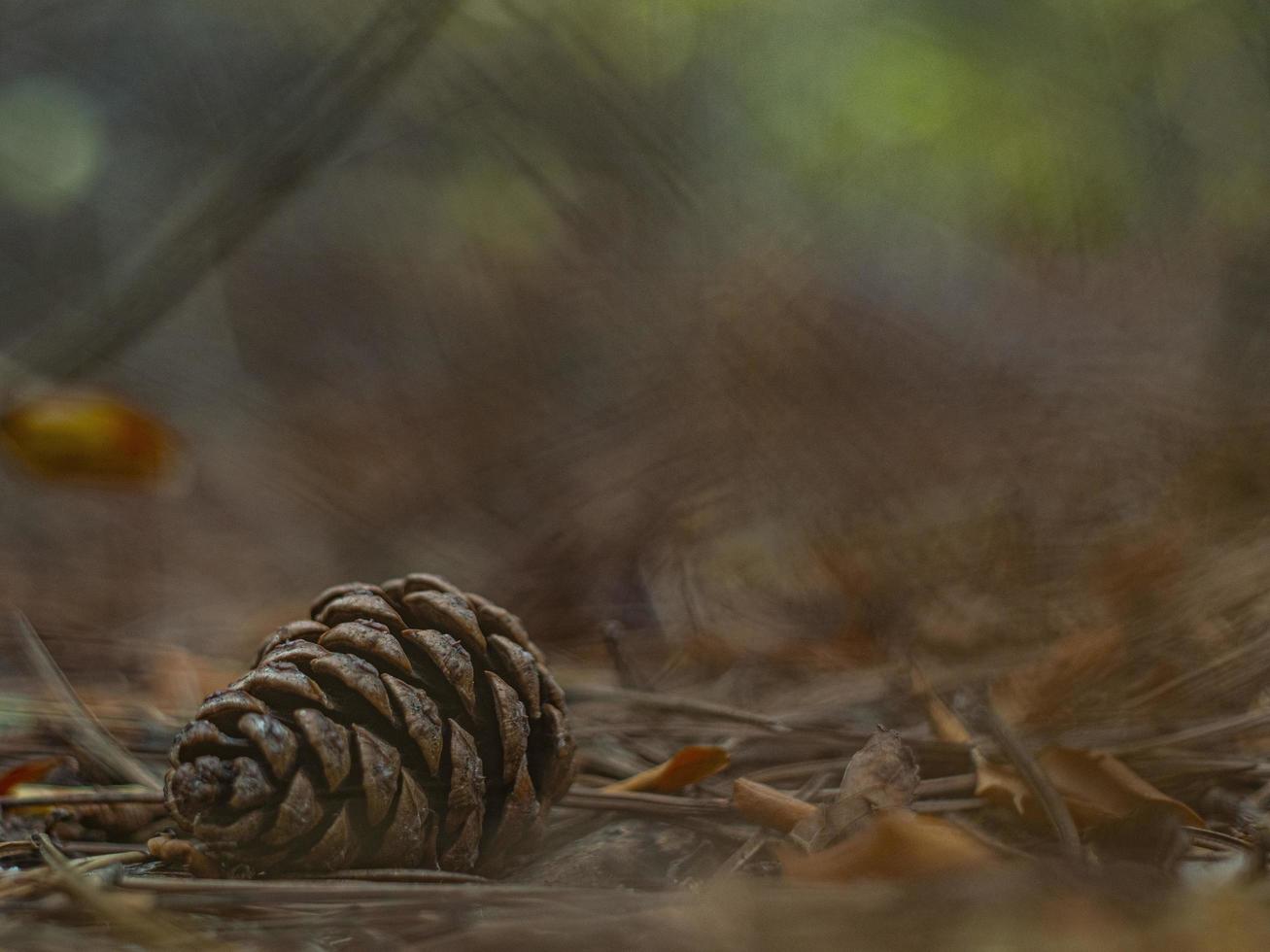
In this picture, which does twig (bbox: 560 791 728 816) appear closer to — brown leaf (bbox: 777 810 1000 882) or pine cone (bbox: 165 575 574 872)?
pine cone (bbox: 165 575 574 872)

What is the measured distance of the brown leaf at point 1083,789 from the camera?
978 mm

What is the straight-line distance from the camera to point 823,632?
212 cm

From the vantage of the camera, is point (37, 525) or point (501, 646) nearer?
point (501, 646)

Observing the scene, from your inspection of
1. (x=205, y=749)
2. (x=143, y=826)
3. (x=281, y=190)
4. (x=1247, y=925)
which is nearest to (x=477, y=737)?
(x=205, y=749)

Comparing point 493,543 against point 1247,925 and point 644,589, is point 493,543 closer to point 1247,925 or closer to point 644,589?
point 644,589

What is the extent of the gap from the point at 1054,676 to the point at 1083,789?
16.5 inches

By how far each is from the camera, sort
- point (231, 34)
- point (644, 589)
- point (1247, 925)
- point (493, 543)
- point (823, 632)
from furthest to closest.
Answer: point (231, 34), point (493, 543), point (644, 589), point (823, 632), point (1247, 925)

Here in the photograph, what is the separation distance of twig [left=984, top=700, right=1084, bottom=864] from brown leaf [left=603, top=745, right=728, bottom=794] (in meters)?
0.28

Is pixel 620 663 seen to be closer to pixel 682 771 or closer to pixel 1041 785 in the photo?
pixel 682 771

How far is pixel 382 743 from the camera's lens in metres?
0.96

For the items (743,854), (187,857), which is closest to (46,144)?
(187,857)

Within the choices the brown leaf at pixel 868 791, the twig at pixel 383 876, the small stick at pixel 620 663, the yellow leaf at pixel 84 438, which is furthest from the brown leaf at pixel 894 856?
the yellow leaf at pixel 84 438

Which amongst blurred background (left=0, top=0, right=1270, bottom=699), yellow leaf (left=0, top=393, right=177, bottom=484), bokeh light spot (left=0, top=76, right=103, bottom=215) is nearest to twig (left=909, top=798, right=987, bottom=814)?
blurred background (left=0, top=0, right=1270, bottom=699)

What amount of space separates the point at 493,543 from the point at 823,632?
0.90 metres
